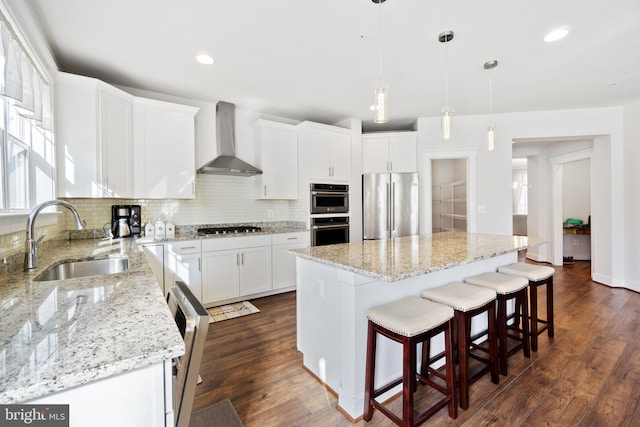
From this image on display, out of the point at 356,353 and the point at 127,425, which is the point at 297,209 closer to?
the point at 356,353

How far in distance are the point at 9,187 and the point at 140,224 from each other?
147 centimetres

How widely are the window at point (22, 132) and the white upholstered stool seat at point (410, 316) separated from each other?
2075 millimetres

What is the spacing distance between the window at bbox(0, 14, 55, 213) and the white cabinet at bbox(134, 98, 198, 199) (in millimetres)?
764

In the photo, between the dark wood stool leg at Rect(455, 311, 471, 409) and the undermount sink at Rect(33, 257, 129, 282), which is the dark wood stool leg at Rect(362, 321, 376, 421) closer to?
the dark wood stool leg at Rect(455, 311, 471, 409)

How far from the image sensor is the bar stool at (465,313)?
5.58 feet

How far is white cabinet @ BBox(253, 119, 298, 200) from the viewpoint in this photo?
3941 millimetres

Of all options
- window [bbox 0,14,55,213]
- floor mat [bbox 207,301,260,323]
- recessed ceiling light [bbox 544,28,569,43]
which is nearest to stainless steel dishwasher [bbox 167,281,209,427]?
window [bbox 0,14,55,213]

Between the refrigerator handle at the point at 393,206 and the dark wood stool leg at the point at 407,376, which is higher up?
the refrigerator handle at the point at 393,206

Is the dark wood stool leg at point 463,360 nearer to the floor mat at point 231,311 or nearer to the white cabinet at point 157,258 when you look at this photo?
the floor mat at point 231,311

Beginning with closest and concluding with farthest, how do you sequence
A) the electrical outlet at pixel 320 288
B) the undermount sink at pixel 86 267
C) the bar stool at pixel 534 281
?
1. the undermount sink at pixel 86 267
2. the electrical outlet at pixel 320 288
3. the bar stool at pixel 534 281

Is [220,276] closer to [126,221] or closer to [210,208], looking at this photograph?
[210,208]

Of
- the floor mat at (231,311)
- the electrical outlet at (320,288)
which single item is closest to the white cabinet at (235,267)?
the floor mat at (231,311)

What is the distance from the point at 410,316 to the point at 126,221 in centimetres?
303

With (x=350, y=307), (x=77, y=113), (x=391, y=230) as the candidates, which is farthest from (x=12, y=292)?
(x=391, y=230)
